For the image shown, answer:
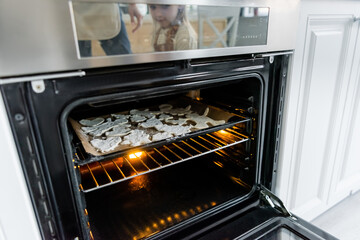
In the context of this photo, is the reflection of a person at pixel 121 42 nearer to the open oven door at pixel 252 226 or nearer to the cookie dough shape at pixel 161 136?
the cookie dough shape at pixel 161 136

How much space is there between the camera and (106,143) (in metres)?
0.82

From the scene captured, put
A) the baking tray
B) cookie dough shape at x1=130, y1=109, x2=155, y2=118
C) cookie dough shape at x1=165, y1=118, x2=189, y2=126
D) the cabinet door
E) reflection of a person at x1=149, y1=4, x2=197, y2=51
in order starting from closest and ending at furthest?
1. reflection of a person at x1=149, y1=4, x2=197, y2=51
2. the baking tray
3. cookie dough shape at x1=165, y1=118, x2=189, y2=126
4. cookie dough shape at x1=130, y1=109, x2=155, y2=118
5. the cabinet door

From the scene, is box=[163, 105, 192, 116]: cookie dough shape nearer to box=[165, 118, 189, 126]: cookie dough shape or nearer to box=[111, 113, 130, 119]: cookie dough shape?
box=[165, 118, 189, 126]: cookie dough shape

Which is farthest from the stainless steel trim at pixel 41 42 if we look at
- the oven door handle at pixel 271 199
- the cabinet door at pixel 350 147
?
the cabinet door at pixel 350 147

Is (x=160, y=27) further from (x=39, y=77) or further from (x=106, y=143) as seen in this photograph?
(x=106, y=143)

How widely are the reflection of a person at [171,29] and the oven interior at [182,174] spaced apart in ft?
0.46

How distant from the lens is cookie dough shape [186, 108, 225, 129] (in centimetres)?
96

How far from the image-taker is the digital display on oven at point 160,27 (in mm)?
525

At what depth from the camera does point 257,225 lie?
2.83ft

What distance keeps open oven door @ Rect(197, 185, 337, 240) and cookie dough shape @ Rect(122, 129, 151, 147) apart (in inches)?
15.6

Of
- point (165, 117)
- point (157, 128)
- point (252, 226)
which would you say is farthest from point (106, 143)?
point (252, 226)

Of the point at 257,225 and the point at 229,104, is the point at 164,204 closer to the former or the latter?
the point at 257,225

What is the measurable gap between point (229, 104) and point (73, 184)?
0.71 metres

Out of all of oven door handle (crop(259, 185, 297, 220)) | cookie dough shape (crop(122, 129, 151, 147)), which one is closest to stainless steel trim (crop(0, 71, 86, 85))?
cookie dough shape (crop(122, 129, 151, 147))
